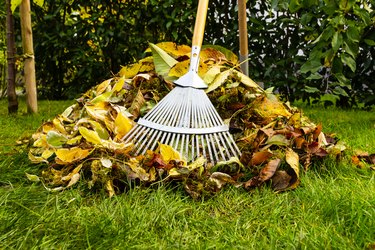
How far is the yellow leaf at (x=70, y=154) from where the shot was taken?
1.88 meters

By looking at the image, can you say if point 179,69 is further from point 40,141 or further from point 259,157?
point 40,141

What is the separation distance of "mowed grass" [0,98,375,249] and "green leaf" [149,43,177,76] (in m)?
0.68

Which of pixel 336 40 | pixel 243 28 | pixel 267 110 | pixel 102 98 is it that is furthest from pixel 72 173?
pixel 336 40

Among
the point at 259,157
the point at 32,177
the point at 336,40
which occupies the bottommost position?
the point at 32,177

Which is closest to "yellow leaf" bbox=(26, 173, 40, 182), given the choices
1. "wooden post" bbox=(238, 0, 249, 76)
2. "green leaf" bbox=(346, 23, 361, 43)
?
"wooden post" bbox=(238, 0, 249, 76)

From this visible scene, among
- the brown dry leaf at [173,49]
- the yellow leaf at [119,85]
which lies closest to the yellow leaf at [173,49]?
the brown dry leaf at [173,49]

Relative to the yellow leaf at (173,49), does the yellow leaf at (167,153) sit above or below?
below

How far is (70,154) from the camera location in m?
1.90

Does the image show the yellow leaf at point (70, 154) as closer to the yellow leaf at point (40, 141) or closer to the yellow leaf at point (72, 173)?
the yellow leaf at point (72, 173)

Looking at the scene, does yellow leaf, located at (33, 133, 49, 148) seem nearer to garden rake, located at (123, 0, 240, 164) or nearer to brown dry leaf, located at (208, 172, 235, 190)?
garden rake, located at (123, 0, 240, 164)

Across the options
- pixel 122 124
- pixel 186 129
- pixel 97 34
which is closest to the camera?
pixel 186 129

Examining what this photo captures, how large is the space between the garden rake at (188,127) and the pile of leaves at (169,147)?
2.2 inches

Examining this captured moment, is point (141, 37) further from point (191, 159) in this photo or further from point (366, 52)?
point (191, 159)

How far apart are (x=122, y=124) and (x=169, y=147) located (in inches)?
12.1
